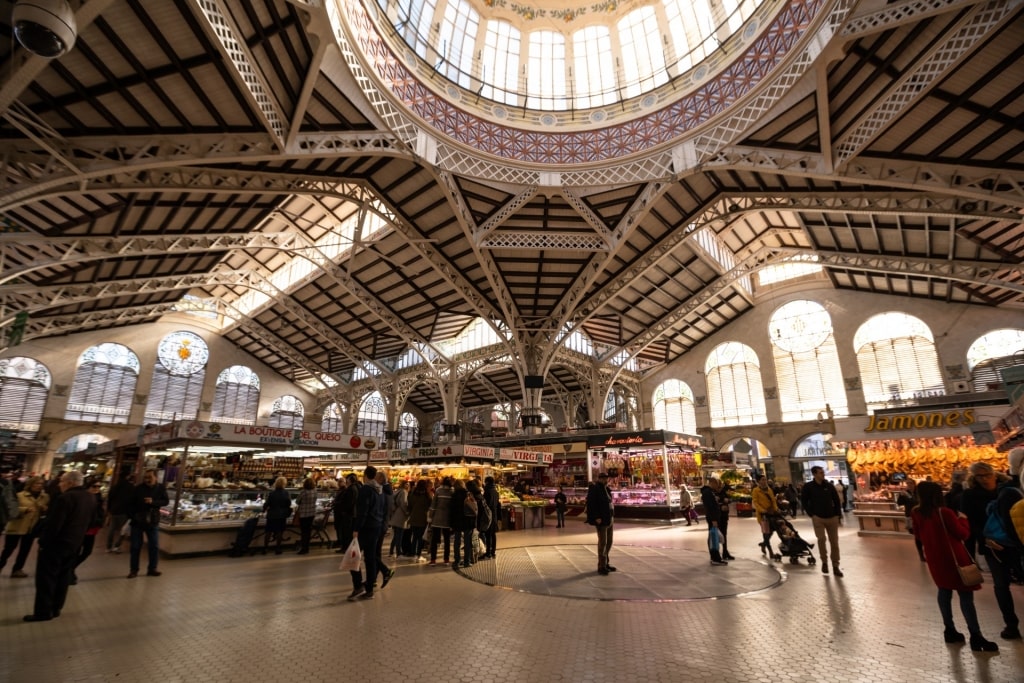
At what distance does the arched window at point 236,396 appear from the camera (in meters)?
35.8

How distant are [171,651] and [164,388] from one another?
36186mm

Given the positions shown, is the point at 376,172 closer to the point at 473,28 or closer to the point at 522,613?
the point at 473,28

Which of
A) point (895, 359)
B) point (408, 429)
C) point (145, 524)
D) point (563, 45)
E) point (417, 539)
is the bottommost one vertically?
point (417, 539)

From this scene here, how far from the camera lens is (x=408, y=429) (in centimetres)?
4581

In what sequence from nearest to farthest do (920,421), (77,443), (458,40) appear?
1. (920,421)
2. (458,40)
3. (77,443)

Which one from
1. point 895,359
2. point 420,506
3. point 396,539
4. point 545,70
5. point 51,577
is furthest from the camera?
point 895,359

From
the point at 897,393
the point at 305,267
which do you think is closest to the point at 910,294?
the point at 897,393

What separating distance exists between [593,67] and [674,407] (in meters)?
23.2

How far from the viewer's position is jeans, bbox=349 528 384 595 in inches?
248

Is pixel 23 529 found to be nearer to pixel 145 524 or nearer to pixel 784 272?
pixel 145 524

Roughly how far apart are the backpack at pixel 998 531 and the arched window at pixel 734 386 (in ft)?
91.8

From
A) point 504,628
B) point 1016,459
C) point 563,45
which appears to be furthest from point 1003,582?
point 563,45

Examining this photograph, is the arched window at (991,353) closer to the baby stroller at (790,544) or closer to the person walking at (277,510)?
the baby stroller at (790,544)

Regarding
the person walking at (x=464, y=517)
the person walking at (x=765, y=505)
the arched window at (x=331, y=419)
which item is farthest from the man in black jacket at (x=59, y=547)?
the arched window at (x=331, y=419)
